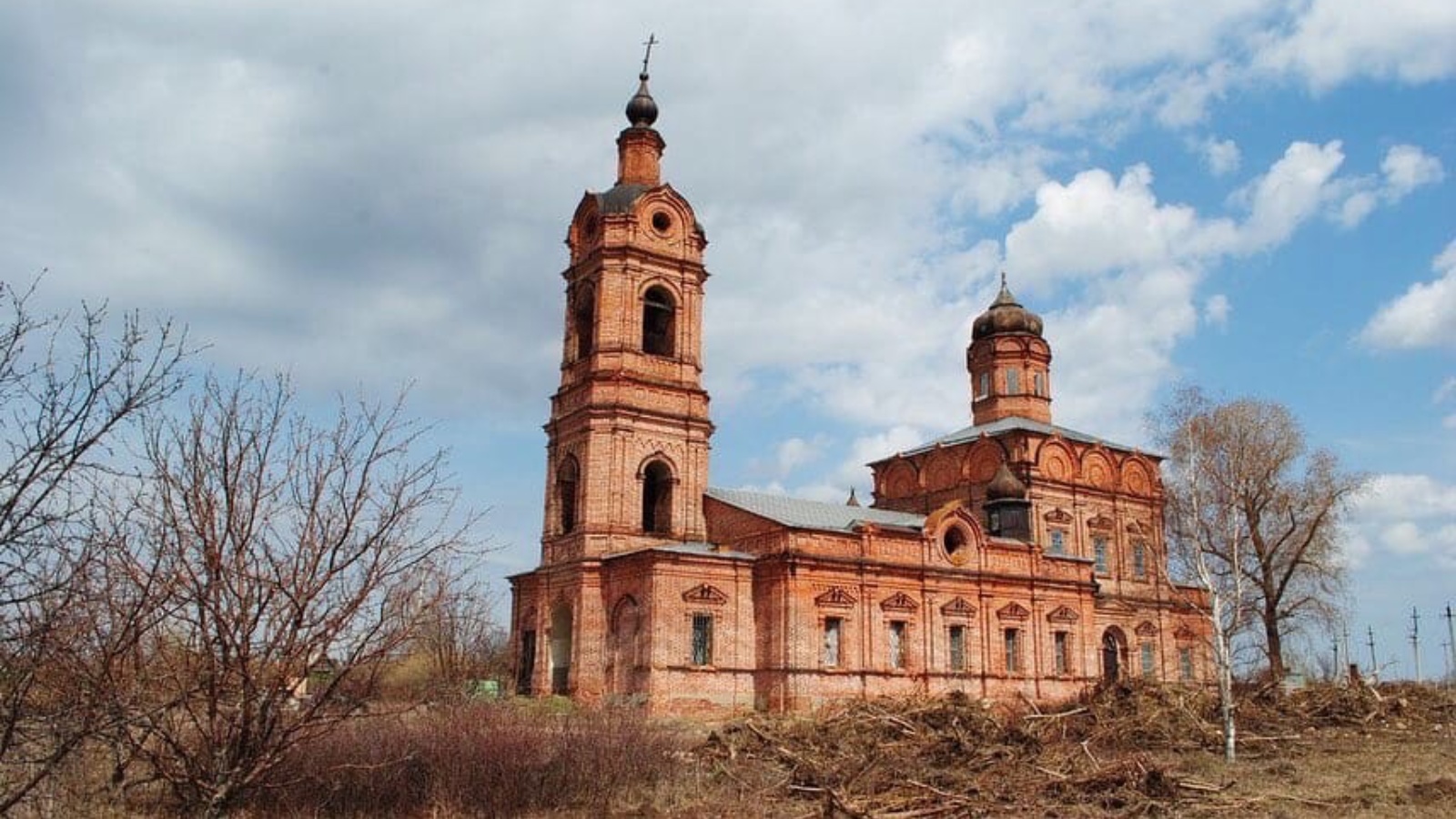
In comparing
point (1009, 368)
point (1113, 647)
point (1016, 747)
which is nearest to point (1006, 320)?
point (1009, 368)

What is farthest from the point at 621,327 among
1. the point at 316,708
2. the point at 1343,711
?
the point at 316,708

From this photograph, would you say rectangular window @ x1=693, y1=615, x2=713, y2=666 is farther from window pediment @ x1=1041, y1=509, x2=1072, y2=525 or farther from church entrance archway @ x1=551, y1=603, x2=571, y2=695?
window pediment @ x1=1041, y1=509, x2=1072, y2=525

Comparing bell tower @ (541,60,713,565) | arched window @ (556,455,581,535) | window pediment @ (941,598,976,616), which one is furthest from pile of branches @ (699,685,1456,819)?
arched window @ (556,455,581,535)

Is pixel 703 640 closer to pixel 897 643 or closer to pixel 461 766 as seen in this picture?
pixel 897 643

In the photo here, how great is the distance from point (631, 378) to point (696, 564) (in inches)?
220

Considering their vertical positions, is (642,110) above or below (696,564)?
above

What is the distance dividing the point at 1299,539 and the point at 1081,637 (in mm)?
7491

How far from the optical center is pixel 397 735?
13438 millimetres

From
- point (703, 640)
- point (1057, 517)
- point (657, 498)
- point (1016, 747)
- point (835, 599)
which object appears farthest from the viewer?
point (1057, 517)

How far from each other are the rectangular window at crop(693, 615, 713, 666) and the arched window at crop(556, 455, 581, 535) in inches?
200

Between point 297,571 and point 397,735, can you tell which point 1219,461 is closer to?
point 397,735

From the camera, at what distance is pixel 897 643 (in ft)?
103

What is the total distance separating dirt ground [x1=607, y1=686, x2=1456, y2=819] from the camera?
46.3 ft

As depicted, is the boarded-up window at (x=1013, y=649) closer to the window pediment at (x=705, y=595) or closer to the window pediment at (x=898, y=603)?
the window pediment at (x=898, y=603)
